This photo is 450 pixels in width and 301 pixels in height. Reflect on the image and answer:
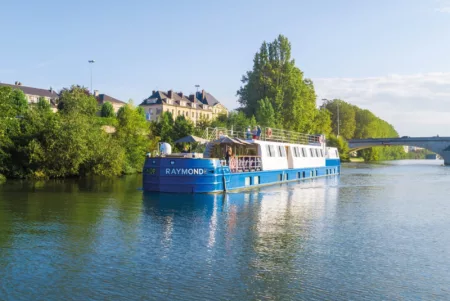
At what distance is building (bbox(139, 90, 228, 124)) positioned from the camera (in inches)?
4843

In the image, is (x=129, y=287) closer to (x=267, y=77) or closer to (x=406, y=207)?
(x=406, y=207)

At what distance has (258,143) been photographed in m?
39.6

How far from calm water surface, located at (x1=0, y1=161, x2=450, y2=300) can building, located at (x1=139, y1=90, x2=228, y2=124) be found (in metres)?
90.6

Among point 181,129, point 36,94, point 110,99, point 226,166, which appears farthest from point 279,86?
point 36,94

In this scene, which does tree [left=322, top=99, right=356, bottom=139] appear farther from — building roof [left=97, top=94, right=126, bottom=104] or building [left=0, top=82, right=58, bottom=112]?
building [left=0, top=82, right=58, bottom=112]

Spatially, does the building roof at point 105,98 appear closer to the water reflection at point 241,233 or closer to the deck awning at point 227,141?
the deck awning at point 227,141

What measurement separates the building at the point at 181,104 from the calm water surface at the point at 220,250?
297 feet

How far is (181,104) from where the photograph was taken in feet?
422

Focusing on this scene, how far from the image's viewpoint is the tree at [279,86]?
80.8m

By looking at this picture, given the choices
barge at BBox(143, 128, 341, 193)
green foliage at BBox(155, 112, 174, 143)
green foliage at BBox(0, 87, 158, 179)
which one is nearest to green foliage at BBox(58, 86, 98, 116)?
green foliage at BBox(0, 87, 158, 179)

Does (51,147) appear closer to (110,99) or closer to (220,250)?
(220,250)

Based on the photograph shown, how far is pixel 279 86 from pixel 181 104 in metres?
52.5

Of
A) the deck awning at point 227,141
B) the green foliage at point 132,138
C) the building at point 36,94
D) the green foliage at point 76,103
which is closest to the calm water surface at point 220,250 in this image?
the deck awning at point 227,141

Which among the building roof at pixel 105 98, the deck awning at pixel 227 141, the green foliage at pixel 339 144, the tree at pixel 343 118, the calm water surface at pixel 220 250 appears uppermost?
the building roof at pixel 105 98
